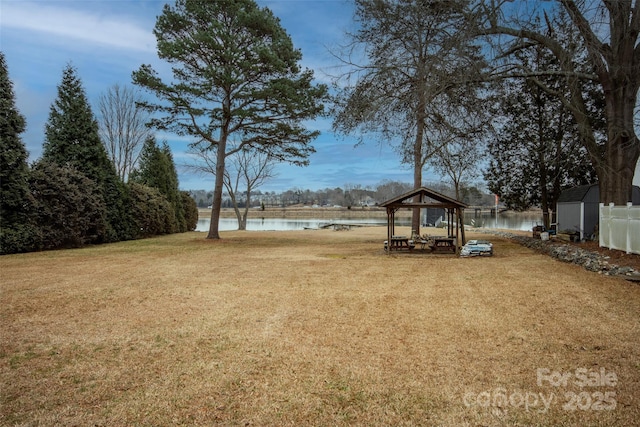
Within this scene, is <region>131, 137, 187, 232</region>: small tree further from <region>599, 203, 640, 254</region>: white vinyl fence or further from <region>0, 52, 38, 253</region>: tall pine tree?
<region>599, 203, 640, 254</region>: white vinyl fence

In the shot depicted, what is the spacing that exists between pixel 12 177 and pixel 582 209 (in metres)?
19.8

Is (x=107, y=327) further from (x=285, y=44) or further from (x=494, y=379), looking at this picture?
(x=285, y=44)

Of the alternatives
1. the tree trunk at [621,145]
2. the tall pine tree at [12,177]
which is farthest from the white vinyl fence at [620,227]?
the tall pine tree at [12,177]

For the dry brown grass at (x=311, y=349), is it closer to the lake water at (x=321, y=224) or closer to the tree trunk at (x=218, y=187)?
the tree trunk at (x=218, y=187)

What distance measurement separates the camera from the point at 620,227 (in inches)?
393

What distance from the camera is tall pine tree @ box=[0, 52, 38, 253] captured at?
472 inches

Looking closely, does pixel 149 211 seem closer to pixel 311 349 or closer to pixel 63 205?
pixel 63 205

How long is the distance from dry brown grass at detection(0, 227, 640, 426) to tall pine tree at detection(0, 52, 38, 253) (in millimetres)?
5030

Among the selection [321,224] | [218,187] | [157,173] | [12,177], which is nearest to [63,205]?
[12,177]

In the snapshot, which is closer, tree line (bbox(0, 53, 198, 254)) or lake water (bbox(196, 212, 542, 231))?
tree line (bbox(0, 53, 198, 254))

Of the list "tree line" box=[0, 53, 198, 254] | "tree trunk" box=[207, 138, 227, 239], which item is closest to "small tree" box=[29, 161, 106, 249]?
"tree line" box=[0, 53, 198, 254]

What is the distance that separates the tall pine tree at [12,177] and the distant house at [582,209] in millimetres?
18637

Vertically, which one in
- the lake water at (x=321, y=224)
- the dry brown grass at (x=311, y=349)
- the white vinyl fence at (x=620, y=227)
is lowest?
the dry brown grass at (x=311, y=349)

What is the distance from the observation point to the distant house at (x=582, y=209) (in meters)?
15.6
